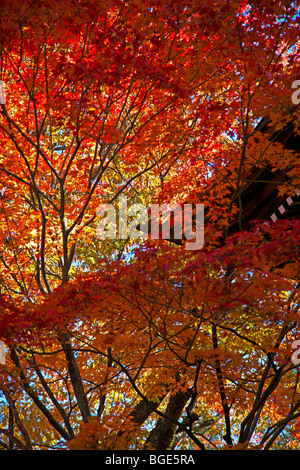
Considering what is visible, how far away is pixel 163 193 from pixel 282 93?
12.4 ft

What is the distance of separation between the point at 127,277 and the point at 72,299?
0.74 metres

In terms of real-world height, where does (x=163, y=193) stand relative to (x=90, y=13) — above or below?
below

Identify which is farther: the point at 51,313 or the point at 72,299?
the point at 72,299

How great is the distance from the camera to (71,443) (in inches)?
172

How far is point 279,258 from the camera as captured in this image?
4719 millimetres

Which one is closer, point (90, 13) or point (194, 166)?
point (90, 13)

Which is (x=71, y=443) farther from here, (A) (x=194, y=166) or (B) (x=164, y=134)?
(A) (x=194, y=166)

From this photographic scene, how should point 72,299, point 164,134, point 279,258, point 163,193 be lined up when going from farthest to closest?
point 163,193 < point 164,134 < point 72,299 < point 279,258

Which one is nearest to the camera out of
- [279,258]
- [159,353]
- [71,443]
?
[71,443]

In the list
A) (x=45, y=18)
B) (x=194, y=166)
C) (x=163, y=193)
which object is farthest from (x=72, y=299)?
(x=194, y=166)

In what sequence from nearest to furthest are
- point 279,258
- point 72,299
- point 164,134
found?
→ point 279,258, point 72,299, point 164,134

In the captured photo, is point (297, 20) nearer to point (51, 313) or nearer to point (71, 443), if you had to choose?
point (51, 313)
